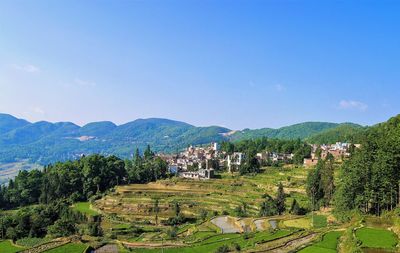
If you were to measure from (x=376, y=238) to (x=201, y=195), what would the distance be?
3851cm

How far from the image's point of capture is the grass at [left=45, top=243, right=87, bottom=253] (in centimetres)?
2701

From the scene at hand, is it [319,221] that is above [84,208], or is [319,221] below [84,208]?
above

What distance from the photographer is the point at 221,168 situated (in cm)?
9031

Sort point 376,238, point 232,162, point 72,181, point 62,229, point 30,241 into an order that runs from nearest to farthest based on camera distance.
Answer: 1. point 376,238
2. point 30,241
3. point 62,229
4. point 72,181
5. point 232,162

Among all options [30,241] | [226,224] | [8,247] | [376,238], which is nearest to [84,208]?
[30,241]

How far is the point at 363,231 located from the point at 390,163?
870cm

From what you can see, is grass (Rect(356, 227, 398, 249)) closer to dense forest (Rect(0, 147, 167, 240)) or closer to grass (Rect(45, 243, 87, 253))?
grass (Rect(45, 243, 87, 253))

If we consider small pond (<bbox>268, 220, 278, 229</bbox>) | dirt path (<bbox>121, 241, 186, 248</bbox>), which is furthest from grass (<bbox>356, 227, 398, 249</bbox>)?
dirt path (<bbox>121, 241, 186, 248</bbox>)

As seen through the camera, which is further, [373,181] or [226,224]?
[226,224]

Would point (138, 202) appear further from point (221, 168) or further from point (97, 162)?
point (221, 168)

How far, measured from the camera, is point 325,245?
24.6 metres

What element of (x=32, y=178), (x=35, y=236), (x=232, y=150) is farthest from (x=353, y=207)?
(x=232, y=150)

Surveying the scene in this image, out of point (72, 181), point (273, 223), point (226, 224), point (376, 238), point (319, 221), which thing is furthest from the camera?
point (72, 181)

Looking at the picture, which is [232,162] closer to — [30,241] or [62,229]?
[62,229]
